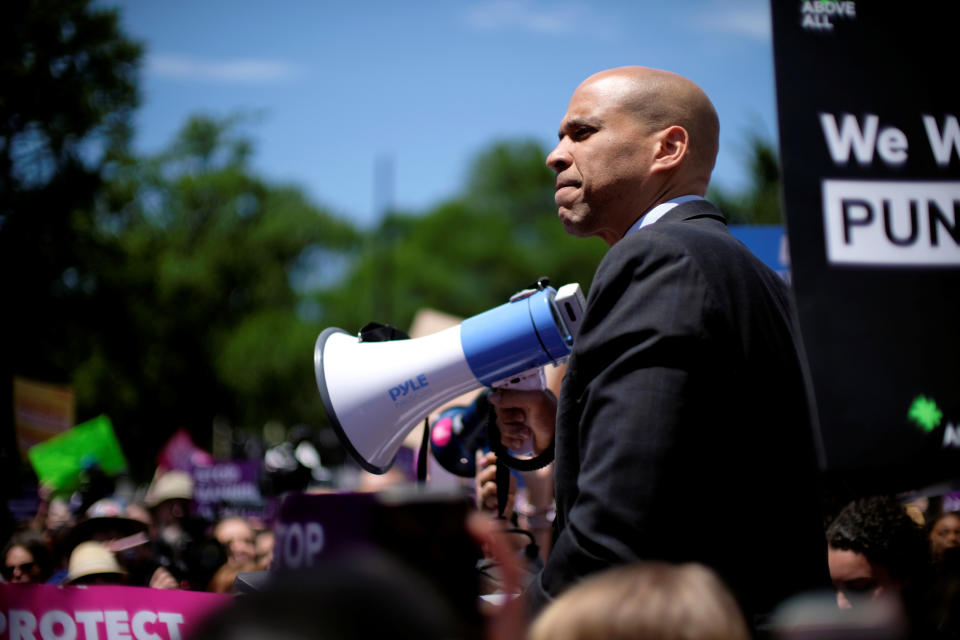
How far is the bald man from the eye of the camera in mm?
1795

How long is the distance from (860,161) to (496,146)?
46251 mm

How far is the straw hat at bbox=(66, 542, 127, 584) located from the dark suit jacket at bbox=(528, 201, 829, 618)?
3.42m

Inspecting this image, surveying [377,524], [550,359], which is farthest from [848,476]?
[377,524]

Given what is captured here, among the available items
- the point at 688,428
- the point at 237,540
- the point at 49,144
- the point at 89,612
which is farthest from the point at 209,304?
the point at 688,428

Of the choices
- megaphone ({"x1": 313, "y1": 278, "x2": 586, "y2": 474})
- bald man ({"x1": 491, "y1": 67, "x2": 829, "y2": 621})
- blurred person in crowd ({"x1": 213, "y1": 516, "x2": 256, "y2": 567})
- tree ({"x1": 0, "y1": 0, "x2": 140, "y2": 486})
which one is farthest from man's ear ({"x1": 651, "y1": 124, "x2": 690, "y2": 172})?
tree ({"x1": 0, "y1": 0, "x2": 140, "y2": 486})

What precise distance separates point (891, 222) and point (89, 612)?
2673 millimetres

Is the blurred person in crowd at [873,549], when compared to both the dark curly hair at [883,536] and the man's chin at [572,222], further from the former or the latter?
the man's chin at [572,222]

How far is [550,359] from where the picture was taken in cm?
255

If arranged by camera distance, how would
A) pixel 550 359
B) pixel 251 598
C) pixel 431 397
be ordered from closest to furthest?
1. pixel 251 598
2. pixel 550 359
3. pixel 431 397

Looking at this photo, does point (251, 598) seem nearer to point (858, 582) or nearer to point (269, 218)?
point (858, 582)

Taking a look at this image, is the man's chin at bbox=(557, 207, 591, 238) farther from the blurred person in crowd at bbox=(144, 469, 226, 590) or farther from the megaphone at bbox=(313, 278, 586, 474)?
the blurred person in crowd at bbox=(144, 469, 226, 590)

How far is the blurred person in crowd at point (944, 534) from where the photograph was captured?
4007 mm

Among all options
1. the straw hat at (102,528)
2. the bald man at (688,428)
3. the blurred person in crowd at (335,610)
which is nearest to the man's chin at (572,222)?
the bald man at (688,428)

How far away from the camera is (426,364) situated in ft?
8.86
